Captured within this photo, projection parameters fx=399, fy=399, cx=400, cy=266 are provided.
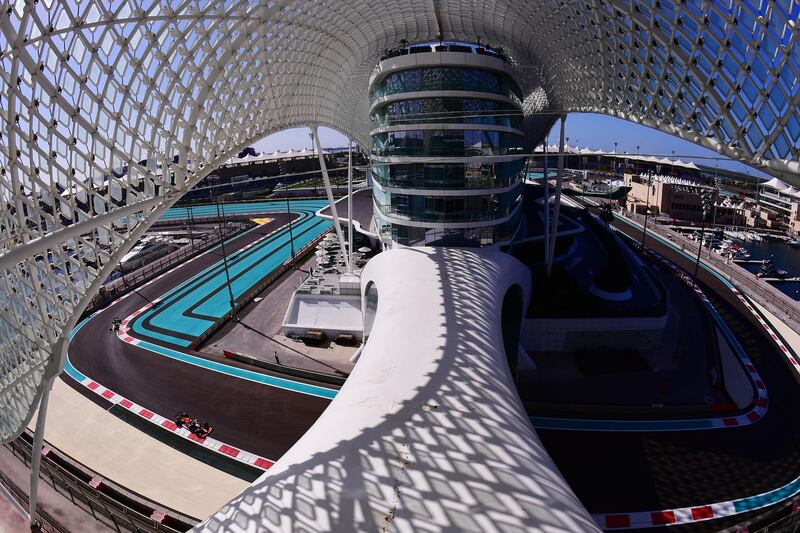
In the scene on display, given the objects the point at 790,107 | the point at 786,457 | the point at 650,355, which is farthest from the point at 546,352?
the point at 790,107

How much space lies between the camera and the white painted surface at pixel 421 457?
9.67 m

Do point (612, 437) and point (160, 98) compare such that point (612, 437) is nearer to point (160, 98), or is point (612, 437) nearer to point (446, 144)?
point (446, 144)

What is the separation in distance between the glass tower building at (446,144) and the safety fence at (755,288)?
26.2 metres

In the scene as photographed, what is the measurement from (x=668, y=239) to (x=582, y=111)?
37904 millimetres

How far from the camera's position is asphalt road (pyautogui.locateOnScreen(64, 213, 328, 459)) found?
22797 millimetres

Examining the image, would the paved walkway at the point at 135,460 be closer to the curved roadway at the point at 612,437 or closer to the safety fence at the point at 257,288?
the curved roadway at the point at 612,437

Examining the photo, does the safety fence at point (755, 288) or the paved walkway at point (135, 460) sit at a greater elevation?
the safety fence at point (755, 288)

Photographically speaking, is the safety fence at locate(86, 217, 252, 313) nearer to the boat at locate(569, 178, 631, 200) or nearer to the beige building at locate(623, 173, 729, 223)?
the boat at locate(569, 178, 631, 200)

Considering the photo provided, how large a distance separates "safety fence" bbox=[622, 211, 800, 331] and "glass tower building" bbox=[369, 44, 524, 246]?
2620 centimetres

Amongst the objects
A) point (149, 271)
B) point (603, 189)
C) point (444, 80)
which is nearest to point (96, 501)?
point (444, 80)

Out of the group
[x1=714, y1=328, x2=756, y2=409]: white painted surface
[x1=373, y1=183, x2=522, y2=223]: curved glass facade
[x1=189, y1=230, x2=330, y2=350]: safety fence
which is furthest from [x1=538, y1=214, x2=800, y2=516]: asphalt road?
[x1=189, y1=230, x2=330, y2=350]: safety fence

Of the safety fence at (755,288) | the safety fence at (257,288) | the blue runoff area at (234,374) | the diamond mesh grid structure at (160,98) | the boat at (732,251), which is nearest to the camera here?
the diamond mesh grid structure at (160,98)

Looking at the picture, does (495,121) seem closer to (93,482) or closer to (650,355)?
(650,355)

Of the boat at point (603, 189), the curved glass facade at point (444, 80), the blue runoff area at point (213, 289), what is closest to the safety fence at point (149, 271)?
the blue runoff area at point (213, 289)
